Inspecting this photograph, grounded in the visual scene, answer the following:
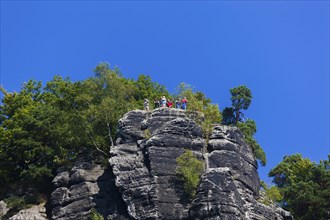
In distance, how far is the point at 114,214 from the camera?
44219 millimetres

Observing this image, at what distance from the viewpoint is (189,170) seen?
4359cm

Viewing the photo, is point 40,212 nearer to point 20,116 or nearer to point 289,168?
point 20,116

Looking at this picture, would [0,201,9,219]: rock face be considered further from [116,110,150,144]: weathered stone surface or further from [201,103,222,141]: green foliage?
[201,103,222,141]: green foliage

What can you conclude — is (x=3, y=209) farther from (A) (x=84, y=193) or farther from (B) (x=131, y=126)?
(B) (x=131, y=126)

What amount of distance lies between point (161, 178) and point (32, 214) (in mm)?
8931

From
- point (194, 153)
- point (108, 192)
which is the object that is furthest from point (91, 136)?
point (194, 153)

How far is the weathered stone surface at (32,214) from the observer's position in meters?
46.2

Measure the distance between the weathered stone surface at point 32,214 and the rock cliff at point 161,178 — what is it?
86cm

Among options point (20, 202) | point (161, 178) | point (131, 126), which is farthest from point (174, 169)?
point (20, 202)

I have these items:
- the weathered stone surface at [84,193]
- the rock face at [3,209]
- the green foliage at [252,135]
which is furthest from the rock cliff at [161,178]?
the green foliage at [252,135]

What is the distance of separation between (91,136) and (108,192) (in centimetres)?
554

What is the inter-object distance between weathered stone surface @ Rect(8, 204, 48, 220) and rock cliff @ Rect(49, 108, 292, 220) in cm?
86

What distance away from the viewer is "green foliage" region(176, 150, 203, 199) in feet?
142

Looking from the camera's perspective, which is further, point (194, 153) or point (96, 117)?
→ point (96, 117)
